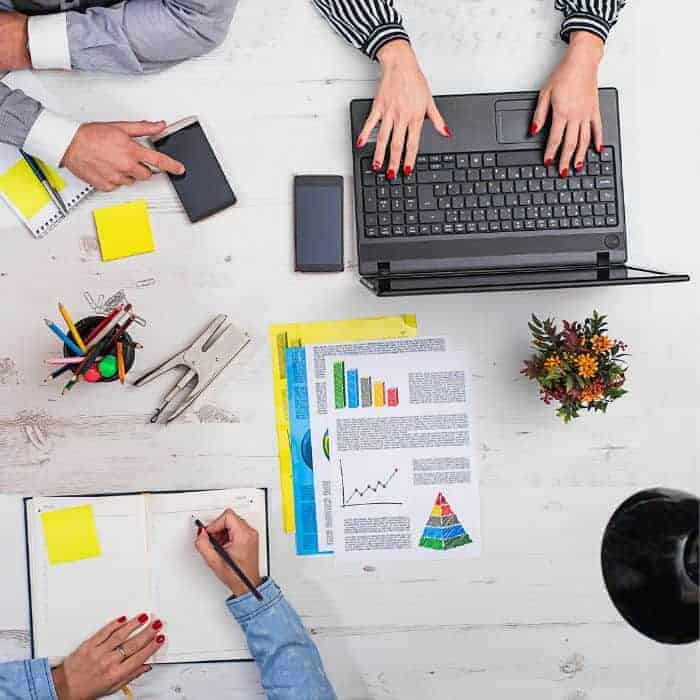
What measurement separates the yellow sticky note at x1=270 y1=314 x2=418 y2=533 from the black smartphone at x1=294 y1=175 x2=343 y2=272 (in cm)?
8

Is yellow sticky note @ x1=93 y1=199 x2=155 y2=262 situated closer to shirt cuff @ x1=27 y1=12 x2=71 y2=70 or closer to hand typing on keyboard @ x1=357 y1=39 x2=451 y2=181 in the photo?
shirt cuff @ x1=27 y1=12 x2=71 y2=70

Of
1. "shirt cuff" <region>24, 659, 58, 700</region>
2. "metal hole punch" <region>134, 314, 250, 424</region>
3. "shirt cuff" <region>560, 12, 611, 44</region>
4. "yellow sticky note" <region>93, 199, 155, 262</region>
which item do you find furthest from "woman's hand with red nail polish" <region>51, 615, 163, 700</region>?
"shirt cuff" <region>560, 12, 611, 44</region>

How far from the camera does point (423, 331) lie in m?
1.20

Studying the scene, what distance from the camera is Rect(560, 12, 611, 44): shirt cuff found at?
44.7 inches

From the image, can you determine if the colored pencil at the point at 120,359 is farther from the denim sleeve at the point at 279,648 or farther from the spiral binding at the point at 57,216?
the denim sleeve at the point at 279,648

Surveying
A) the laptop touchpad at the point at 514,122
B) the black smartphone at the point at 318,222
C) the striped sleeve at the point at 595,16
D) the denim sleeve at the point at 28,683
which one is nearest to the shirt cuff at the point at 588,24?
the striped sleeve at the point at 595,16

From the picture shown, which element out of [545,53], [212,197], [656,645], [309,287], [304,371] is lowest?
[656,645]

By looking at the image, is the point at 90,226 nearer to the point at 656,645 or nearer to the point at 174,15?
the point at 174,15

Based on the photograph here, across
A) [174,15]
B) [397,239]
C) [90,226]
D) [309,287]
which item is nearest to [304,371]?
[309,287]

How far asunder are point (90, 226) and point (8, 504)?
0.42 metres

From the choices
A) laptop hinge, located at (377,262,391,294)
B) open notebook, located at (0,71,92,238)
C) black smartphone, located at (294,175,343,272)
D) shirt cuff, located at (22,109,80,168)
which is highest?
shirt cuff, located at (22,109,80,168)

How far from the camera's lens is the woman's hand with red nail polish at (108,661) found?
1181 millimetres

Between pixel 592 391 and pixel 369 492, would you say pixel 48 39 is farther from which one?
pixel 592 391

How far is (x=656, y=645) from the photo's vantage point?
120 centimetres
